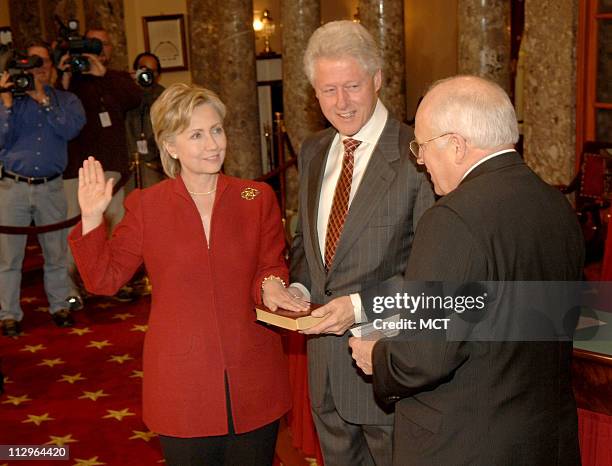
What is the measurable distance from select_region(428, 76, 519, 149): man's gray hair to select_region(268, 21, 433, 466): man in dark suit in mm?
593

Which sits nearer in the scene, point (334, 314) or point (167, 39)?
point (334, 314)

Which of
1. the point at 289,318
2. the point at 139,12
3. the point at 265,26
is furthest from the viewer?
the point at 265,26

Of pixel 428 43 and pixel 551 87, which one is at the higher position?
pixel 428 43

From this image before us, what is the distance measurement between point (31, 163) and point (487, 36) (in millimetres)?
3141

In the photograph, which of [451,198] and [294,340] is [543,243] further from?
[294,340]

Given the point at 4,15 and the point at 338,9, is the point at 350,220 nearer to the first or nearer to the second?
the point at 338,9

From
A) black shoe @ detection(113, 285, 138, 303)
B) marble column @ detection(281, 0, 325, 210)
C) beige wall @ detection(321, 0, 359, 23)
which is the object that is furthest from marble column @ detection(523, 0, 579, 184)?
beige wall @ detection(321, 0, 359, 23)

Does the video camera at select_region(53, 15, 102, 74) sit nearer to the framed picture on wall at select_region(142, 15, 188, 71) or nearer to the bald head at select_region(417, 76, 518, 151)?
the framed picture on wall at select_region(142, 15, 188, 71)

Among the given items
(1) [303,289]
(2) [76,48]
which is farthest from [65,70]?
(1) [303,289]

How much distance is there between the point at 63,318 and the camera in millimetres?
6270

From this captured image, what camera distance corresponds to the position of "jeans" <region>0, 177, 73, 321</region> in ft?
19.5

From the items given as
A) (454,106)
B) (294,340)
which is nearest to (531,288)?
(454,106)

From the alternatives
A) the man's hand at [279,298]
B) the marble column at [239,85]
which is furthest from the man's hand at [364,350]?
the marble column at [239,85]

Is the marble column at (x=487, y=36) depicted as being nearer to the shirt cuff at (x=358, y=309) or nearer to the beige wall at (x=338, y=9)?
the shirt cuff at (x=358, y=309)
